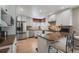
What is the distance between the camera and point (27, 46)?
1502 mm

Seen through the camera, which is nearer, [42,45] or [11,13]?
[11,13]

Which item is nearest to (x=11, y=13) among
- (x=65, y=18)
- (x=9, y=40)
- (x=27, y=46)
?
(x=9, y=40)

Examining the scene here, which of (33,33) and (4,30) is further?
(33,33)

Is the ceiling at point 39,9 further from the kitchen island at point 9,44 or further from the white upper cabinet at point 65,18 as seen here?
the kitchen island at point 9,44

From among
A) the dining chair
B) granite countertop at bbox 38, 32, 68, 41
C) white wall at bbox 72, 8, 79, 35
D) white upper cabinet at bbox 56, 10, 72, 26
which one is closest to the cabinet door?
granite countertop at bbox 38, 32, 68, 41

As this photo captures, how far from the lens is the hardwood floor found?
1.48 metres

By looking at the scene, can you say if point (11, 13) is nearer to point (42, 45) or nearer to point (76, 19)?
point (42, 45)

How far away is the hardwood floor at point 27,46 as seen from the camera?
1478 mm

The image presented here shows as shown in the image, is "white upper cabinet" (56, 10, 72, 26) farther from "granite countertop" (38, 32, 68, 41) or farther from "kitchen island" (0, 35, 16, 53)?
"kitchen island" (0, 35, 16, 53)
